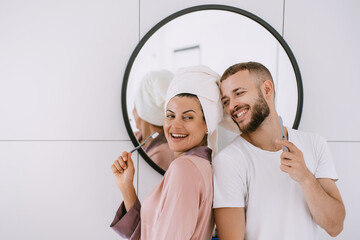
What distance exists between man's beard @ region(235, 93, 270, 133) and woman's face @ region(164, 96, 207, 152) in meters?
0.15

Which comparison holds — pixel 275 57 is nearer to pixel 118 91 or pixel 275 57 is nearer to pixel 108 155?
pixel 118 91

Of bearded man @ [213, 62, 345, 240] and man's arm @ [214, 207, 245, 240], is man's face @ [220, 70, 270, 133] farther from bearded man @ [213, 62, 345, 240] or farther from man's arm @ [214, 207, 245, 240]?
man's arm @ [214, 207, 245, 240]

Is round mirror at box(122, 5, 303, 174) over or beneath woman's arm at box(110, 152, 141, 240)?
over

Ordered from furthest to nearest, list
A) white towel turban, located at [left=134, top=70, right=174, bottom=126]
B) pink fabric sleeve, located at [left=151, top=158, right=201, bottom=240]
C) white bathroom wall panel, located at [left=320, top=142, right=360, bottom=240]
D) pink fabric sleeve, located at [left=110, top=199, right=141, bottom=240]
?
white bathroom wall panel, located at [left=320, top=142, right=360, bottom=240] < white towel turban, located at [left=134, top=70, right=174, bottom=126] < pink fabric sleeve, located at [left=110, top=199, right=141, bottom=240] < pink fabric sleeve, located at [left=151, top=158, right=201, bottom=240]

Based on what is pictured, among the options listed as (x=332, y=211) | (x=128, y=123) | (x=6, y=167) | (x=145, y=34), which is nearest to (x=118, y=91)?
(x=128, y=123)

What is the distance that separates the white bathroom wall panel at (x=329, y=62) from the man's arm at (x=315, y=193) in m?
0.42

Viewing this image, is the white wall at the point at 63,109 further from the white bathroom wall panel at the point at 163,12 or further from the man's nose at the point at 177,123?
the man's nose at the point at 177,123

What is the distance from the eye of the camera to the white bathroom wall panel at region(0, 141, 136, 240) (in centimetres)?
104

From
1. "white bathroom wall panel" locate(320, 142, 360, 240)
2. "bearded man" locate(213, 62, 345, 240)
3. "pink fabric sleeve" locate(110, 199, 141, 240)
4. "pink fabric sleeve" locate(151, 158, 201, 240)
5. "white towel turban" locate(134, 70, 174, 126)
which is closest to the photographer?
"pink fabric sleeve" locate(151, 158, 201, 240)

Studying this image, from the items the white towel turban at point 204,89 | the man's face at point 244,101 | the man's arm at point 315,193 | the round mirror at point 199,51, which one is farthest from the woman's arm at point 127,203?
the man's arm at point 315,193

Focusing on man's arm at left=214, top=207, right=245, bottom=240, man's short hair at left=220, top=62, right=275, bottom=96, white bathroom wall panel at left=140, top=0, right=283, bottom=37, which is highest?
white bathroom wall panel at left=140, top=0, right=283, bottom=37

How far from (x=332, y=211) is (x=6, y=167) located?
1.27m

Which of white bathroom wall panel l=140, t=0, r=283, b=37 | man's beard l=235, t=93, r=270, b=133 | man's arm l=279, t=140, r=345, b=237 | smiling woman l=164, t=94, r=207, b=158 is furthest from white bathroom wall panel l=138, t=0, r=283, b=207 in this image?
man's arm l=279, t=140, r=345, b=237

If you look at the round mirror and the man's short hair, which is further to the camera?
the round mirror
